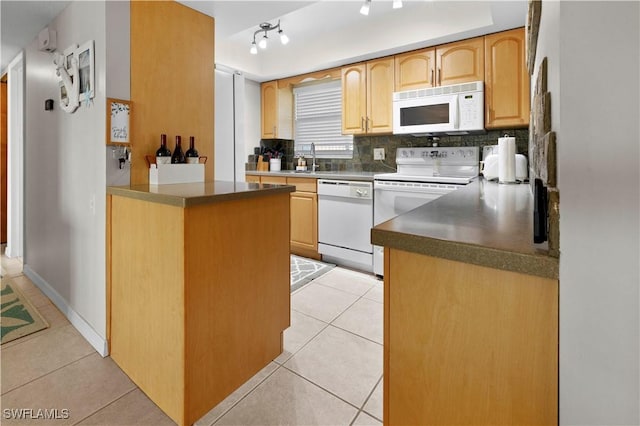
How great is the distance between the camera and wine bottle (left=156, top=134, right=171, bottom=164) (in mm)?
1964

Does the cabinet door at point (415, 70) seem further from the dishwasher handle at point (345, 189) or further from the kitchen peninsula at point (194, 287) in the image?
the kitchen peninsula at point (194, 287)

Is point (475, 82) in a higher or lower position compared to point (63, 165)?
higher

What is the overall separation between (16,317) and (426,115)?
3.57m

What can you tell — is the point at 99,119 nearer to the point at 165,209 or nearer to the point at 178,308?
the point at 165,209

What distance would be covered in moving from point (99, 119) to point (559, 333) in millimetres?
2175

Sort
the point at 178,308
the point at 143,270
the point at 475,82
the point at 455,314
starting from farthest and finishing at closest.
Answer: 1. the point at 475,82
2. the point at 143,270
3. the point at 178,308
4. the point at 455,314

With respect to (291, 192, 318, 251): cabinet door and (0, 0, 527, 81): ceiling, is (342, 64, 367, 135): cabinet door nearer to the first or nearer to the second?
(0, 0, 527, 81): ceiling

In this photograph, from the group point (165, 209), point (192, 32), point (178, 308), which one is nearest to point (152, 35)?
point (192, 32)

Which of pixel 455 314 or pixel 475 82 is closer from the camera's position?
pixel 455 314

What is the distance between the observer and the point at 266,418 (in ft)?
4.86

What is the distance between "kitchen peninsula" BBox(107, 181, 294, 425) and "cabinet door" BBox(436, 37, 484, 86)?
216cm

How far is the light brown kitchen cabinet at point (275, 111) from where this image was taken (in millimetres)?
4488

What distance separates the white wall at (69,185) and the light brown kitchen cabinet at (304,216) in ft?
6.56

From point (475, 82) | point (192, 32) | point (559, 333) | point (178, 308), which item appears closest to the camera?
point (559, 333)
